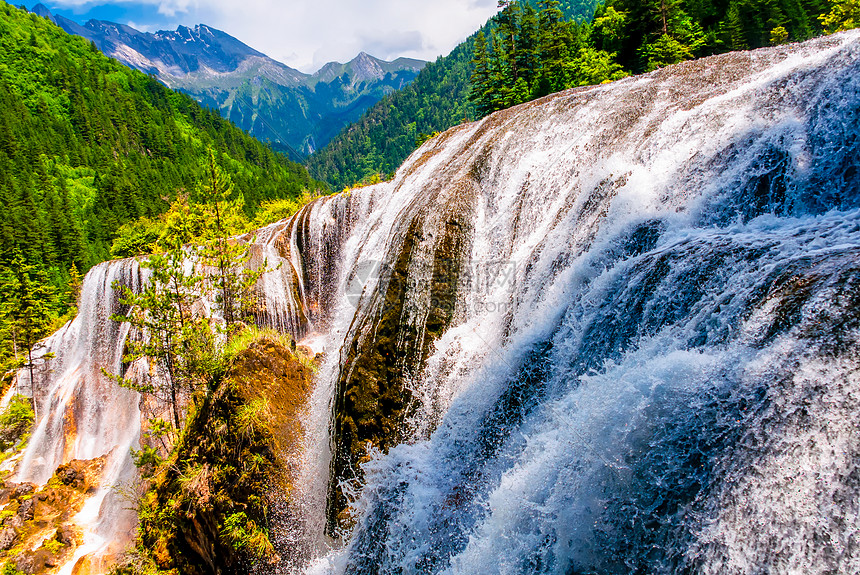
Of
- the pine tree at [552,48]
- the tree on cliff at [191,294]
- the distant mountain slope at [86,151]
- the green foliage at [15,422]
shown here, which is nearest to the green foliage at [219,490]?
the tree on cliff at [191,294]

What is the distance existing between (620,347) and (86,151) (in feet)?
332

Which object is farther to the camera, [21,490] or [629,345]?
[21,490]

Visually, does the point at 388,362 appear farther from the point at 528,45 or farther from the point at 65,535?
the point at 528,45

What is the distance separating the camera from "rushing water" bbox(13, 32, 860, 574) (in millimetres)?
3252

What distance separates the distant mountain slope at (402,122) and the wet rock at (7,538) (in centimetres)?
14156

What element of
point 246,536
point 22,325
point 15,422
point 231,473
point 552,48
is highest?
point 552,48

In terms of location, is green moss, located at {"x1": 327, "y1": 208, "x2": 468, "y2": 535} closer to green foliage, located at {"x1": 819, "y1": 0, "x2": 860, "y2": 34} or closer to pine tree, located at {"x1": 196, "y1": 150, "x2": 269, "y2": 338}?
pine tree, located at {"x1": 196, "y1": 150, "x2": 269, "y2": 338}

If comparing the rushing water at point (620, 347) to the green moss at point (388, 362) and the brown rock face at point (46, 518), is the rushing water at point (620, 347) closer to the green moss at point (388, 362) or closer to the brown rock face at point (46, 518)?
the green moss at point (388, 362)

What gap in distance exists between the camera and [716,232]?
5.74m

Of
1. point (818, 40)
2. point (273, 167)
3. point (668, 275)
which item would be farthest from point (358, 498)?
point (273, 167)

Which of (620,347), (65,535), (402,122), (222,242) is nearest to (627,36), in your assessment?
(222,242)

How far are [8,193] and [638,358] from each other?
6719 cm

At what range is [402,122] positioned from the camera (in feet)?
549

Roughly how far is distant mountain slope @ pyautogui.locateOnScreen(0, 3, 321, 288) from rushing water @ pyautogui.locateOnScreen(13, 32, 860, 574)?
4469cm
